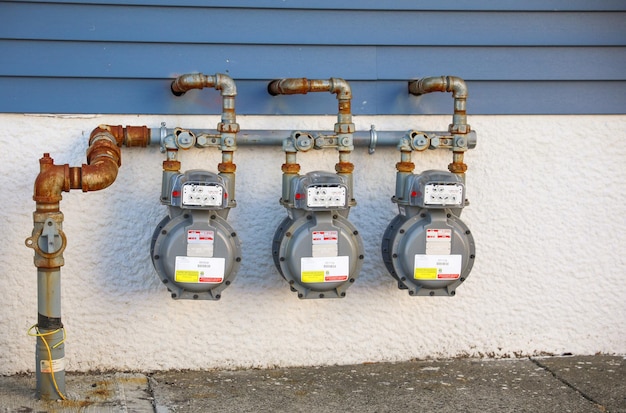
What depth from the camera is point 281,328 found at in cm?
474

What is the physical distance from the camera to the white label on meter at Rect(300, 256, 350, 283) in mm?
4367

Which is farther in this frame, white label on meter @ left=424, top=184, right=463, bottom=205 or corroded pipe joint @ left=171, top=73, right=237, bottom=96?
white label on meter @ left=424, top=184, right=463, bottom=205

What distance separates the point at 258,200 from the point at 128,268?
26.9 inches

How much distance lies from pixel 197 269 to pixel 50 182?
28.8 inches

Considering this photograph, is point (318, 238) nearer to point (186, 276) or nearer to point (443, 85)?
point (186, 276)

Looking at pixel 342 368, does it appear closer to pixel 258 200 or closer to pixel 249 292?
pixel 249 292

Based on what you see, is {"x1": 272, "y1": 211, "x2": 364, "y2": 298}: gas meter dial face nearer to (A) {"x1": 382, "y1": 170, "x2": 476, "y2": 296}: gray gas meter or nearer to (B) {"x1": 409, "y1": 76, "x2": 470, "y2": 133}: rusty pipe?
(A) {"x1": 382, "y1": 170, "x2": 476, "y2": 296}: gray gas meter

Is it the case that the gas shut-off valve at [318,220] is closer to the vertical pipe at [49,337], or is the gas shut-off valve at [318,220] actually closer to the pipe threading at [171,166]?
the pipe threading at [171,166]

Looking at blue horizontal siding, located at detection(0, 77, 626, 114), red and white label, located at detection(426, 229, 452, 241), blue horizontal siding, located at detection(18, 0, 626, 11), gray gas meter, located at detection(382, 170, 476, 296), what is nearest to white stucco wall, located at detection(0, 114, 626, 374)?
blue horizontal siding, located at detection(0, 77, 626, 114)

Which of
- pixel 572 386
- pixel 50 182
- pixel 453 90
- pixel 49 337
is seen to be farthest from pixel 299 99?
pixel 572 386

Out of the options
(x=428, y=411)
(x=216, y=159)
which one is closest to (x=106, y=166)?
(x=216, y=159)

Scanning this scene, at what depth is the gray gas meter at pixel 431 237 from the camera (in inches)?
175

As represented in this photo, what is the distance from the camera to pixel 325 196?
Result: 430cm

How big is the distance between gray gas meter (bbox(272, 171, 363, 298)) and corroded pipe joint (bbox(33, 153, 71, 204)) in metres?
0.99
